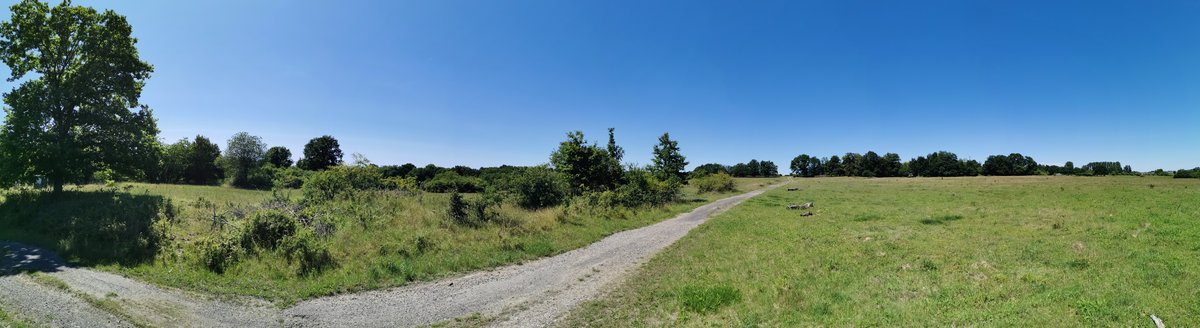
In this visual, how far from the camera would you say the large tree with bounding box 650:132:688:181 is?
2097 inches

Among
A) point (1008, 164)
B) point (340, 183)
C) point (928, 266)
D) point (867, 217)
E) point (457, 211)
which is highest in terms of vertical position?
point (1008, 164)

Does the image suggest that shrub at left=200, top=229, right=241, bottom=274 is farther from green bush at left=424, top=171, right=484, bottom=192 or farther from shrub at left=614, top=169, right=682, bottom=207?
green bush at left=424, top=171, right=484, bottom=192

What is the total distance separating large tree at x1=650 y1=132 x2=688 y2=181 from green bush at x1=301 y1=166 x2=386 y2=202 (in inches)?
1252

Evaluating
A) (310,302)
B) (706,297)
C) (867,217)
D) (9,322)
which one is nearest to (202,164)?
(9,322)

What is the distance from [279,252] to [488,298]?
7.97 metres

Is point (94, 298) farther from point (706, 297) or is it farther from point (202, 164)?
point (202, 164)

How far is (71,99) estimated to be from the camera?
75.5 feet

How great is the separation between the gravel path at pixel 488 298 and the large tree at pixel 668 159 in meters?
40.3

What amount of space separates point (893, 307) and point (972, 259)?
591cm

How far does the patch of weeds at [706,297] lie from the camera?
821cm

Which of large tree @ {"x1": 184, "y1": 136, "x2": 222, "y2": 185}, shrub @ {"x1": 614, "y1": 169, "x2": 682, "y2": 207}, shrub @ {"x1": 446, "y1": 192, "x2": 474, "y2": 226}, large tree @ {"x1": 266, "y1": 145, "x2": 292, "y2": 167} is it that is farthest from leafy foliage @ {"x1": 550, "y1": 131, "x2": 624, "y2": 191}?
large tree @ {"x1": 266, "y1": 145, "x2": 292, "y2": 167}

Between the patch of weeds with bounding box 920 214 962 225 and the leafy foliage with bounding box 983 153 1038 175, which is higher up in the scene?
the leafy foliage with bounding box 983 153 1038 175

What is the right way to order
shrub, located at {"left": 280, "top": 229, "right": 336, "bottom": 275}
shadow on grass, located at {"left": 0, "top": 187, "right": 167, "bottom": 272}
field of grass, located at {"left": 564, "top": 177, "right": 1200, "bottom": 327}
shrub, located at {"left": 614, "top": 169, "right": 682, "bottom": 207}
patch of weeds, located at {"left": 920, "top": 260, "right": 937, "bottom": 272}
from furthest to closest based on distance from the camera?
shrub, located at {"left": 614, "top": 169, "right": 682, "bottom": 207} < shadow on grass, located at {"left": 0, "top": 187, "right": 167, "bottom": 272} < shrub, located at {"left": 280, "top": 229, "right": 336, "bottom": 275} < patch of weeds, located at {"left": 920, "top": 260, "right": 937, "bottom": 272} < field of grass, located at {"left": 564, "top": 177, "right": 1200, "bottom": 327}

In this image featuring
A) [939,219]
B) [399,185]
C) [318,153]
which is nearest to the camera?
[939,219]
